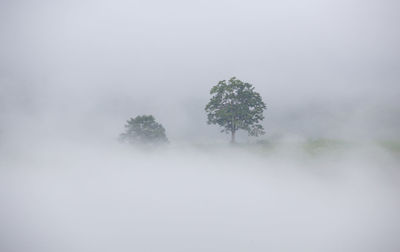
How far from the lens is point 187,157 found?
42156 mm

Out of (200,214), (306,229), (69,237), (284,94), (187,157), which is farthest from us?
(284,94)

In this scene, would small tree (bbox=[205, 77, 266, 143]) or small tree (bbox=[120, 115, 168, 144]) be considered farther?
small tree (bbox=[120, 115, 168, 144])

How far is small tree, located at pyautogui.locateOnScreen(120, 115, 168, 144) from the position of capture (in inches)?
2157

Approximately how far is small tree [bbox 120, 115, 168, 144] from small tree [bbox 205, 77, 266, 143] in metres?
12.7

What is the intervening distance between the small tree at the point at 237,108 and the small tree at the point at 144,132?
41.6ft

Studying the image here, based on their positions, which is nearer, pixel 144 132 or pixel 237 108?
pixel 237 108

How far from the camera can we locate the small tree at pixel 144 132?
180 ft

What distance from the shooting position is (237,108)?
46.3 meters

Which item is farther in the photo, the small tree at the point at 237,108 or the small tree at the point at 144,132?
the small tree at the point at 144,132

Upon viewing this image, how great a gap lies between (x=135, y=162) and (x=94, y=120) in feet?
229

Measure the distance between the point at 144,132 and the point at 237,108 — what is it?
19.8m

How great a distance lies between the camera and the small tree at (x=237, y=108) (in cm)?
4634

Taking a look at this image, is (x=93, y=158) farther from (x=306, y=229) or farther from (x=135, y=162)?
(x=306, y=229)

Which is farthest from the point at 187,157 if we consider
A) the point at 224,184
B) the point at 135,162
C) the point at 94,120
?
the point at 94,120
